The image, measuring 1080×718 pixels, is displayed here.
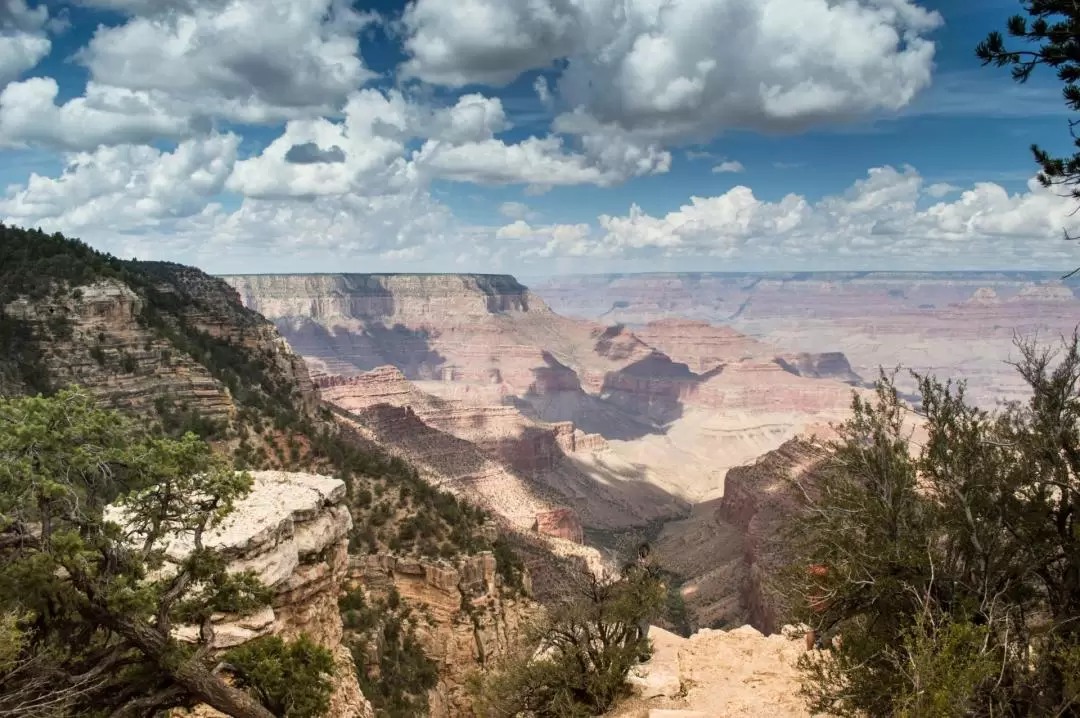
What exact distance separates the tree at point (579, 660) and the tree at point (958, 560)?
517 cm

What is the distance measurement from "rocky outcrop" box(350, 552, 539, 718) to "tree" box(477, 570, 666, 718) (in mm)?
7204

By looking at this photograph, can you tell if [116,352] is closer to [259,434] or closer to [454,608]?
[259,434]

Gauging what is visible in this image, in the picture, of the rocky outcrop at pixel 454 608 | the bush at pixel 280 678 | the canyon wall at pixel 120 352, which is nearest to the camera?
the bush at pixel 280 678

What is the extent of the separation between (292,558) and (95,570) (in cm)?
642

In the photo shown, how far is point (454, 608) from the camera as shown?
87.6 ft

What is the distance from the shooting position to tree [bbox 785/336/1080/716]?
1078 cm

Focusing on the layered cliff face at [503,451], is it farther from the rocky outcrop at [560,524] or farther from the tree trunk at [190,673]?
the tree trunk at [190,673]

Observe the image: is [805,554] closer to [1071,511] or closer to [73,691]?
[1071,511]

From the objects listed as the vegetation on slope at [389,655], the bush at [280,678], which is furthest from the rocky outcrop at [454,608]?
the bush at [280,678]

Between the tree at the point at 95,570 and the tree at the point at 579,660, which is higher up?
the tree at the point at 95,570

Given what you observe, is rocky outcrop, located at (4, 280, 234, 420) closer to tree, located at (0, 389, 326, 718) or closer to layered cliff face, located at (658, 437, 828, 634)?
tree, located at (0, 389, 326, 718)

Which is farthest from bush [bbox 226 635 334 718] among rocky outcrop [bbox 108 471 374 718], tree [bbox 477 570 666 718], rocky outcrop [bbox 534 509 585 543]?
rocky outcrop [bbox 534 509 585 543]

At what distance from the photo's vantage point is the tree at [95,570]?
9352 millimetres

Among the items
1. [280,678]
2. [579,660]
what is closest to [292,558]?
[280,678]
